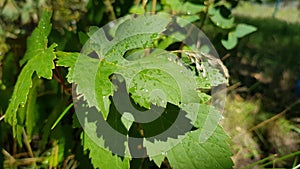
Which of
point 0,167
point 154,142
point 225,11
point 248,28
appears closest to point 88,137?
point 154,142

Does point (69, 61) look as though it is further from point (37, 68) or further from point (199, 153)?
point (199, 153)

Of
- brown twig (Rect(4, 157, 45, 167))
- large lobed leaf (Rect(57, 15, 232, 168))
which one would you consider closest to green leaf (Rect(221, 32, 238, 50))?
large lobed leaf (Rect(57, 15, 232, 168))

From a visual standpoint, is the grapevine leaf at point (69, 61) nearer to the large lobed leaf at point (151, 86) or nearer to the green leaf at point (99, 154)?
the large lobed leaf at point (151, 86)

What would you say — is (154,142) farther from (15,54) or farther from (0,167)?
(15,54)

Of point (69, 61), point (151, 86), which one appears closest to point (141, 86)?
point (151, 86)

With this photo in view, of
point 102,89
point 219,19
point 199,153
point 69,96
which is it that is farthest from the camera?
point 219,19

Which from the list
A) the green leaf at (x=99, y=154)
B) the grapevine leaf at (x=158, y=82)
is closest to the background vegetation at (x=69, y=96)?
the green leaf at (x=99, y=154)
